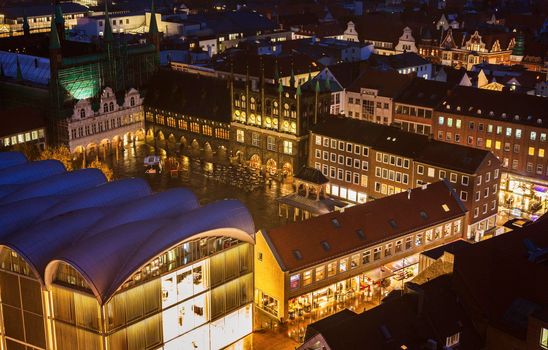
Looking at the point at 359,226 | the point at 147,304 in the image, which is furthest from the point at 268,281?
the point at 147,304

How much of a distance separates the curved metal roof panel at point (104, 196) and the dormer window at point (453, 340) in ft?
122

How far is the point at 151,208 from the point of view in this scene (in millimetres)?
79812

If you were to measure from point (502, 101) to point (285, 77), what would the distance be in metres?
51.9

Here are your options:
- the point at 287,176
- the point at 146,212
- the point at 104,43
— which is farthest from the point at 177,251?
the point at 104,43

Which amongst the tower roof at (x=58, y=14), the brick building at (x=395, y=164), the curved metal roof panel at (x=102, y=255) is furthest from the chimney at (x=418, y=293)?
the tower roof at (x=58, y=14)

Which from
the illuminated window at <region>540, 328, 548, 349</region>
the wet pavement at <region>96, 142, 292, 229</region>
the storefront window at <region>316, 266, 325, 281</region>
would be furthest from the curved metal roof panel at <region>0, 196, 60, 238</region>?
the illuminated window at <region>540, 328, 548, 349</region>

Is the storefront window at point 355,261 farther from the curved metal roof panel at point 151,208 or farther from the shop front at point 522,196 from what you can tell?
the shop front at point 522,196

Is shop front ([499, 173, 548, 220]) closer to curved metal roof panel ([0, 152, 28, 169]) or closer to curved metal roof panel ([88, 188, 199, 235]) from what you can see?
curved metal roof panel ([88, 188, 199, 235])

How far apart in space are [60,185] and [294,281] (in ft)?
92.8

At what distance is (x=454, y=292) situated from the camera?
244ft

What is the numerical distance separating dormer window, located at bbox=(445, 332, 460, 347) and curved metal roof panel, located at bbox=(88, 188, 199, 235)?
29287 millimetres

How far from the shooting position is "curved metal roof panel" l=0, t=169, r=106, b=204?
8550 cm

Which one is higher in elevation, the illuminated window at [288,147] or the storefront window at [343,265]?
the illuminated window at [288,147]

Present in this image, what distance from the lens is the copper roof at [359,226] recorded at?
88500mm
